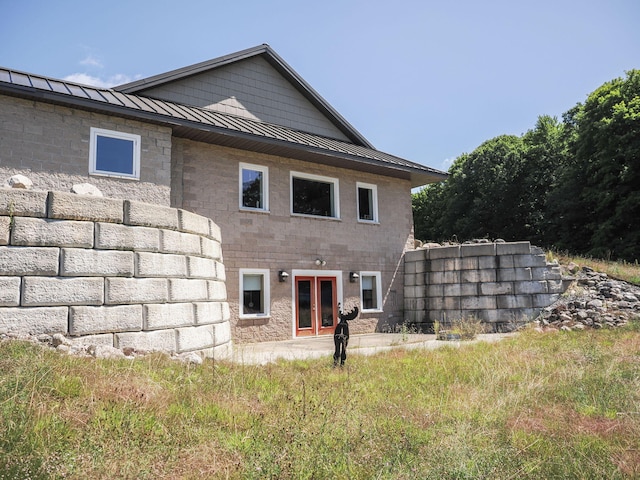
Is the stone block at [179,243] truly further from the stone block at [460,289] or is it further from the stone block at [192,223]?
the stone block at [460,289]

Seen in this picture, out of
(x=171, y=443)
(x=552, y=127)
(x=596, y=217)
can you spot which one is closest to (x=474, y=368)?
(x=171, y=443)

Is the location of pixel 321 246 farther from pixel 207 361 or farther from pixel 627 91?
pixel 627 91

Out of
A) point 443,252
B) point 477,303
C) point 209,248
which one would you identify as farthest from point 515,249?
point 209,248

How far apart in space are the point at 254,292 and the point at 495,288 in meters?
7.06

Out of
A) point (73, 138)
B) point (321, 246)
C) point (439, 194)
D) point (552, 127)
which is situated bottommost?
point (321, 246)

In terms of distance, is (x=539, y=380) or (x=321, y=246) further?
(x=321, y=246)

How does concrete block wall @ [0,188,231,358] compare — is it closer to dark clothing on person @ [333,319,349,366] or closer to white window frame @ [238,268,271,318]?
dark clothing on person @ [333,319,349,366]

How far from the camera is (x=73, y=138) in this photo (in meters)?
10.6

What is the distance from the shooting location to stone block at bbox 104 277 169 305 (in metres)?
7.11

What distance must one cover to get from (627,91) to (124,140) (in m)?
26.8

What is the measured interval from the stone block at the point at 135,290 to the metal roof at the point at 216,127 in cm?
498

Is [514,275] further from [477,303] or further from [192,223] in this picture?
[192,223]

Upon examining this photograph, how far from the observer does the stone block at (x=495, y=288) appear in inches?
570

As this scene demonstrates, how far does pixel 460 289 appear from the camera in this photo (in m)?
15.2
